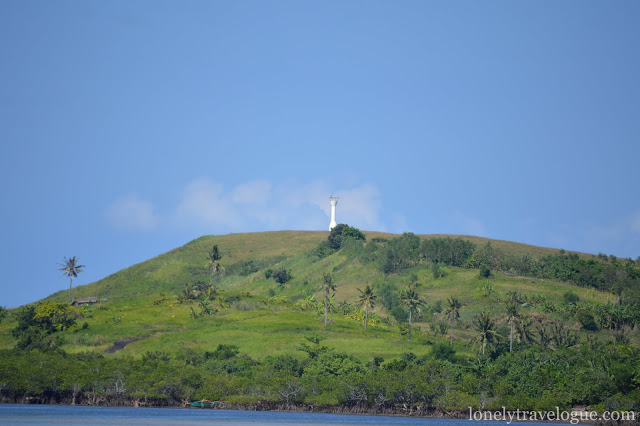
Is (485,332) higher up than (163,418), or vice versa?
(485,332)

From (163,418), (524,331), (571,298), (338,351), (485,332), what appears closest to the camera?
(163,418)

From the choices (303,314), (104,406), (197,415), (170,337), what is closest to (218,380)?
(197,415)

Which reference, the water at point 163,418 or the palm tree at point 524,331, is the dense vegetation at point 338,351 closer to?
the palm tree at point 524,331

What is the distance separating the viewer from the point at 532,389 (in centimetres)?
11544

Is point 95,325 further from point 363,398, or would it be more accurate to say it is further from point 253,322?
point 363,398

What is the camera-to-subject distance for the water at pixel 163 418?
301ft

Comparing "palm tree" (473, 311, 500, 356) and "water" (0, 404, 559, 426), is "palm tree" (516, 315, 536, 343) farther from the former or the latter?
"water" (0, 404, 559, 426)

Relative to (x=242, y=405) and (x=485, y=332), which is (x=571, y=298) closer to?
(x=485, y=332)

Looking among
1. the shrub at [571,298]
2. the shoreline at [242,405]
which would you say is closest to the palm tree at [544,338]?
the shrub at [571,298]

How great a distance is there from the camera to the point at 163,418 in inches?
3932

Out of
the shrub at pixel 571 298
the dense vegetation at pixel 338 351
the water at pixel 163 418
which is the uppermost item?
the shrub at pixel 571 298

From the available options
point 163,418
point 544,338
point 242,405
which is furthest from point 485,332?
point 163,418

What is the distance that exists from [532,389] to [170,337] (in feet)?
225

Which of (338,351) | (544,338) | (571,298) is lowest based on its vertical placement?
(338,351)
